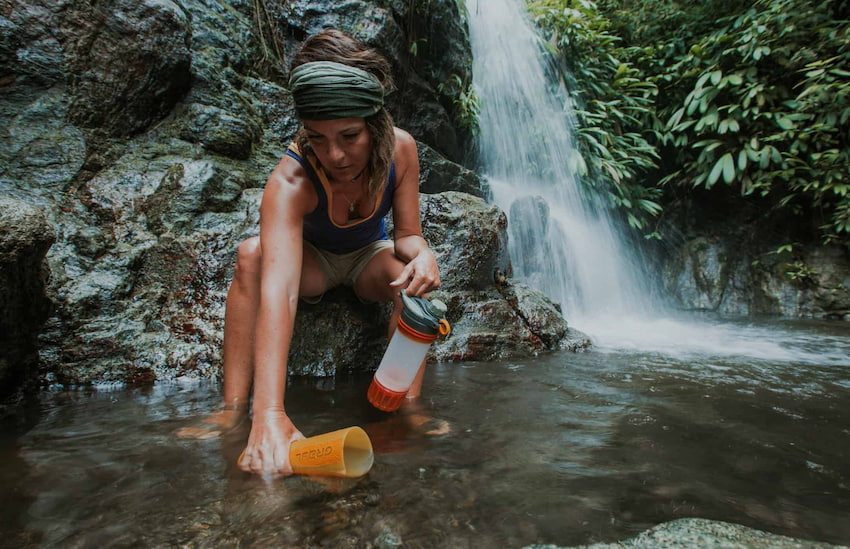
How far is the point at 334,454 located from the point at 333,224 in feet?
3.45

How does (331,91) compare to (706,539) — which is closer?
(706,539)

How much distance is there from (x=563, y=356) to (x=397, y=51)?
407cm

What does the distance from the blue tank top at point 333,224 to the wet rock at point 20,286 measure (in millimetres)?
1024

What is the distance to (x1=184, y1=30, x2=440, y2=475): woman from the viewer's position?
1.60m

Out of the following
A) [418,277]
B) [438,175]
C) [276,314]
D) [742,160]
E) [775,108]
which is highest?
[775,108]

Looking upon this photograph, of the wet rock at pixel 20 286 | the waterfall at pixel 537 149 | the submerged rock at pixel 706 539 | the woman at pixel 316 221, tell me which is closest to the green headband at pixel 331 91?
the woman at pixel 316 221

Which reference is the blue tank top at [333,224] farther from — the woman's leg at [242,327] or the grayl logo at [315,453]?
the grayl logo at [315,453]

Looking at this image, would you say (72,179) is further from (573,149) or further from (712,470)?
(573,149)

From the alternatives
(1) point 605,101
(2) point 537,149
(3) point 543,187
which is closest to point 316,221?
(3) point 543,187

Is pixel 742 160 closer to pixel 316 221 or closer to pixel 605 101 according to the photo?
pixel 605 101

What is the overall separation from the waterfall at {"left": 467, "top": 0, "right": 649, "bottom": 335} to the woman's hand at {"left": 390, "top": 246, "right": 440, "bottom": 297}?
493 cm

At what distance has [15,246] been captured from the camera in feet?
6.20

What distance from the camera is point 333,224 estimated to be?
2.07 metres

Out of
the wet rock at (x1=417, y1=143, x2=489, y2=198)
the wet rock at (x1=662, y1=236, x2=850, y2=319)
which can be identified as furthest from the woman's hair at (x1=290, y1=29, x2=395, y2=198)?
the wet rock at (x1=662, y1=236, x2=850, y2=319)
